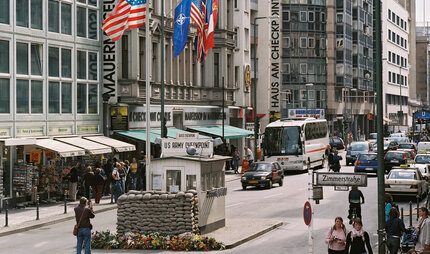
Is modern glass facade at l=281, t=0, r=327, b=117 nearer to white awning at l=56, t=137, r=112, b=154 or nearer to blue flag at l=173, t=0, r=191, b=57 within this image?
white awning at l=56, t=137, r=112, b=154

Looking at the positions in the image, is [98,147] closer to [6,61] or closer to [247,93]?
[6,61]

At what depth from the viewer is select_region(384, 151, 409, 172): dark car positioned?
53.0 metres

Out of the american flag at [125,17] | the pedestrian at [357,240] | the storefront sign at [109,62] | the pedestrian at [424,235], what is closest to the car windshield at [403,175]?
the american flag at [125,17]

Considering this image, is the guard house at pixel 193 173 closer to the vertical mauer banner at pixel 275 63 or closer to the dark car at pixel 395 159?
the dark car at pixel 395 159

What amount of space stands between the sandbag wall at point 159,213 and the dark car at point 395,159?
30.4 meters

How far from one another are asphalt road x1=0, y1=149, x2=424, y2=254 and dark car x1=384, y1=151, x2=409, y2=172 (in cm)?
642

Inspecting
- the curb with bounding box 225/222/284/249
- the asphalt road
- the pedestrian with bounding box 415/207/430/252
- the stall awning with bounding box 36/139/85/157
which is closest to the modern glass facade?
the asphalt road

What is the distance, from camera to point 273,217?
105 feet

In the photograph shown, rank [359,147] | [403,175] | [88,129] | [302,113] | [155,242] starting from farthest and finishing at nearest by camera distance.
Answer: [302,113], [359,147], [88,129], [403,175], [155,242]

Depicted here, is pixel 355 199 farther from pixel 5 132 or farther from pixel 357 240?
pixel 5 132

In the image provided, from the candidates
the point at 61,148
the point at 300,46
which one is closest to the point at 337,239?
the point at 61,148

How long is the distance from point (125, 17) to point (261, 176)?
47.2 feet

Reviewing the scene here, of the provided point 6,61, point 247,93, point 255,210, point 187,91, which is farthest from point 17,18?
point 247,93

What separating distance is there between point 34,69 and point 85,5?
5.76 meters
